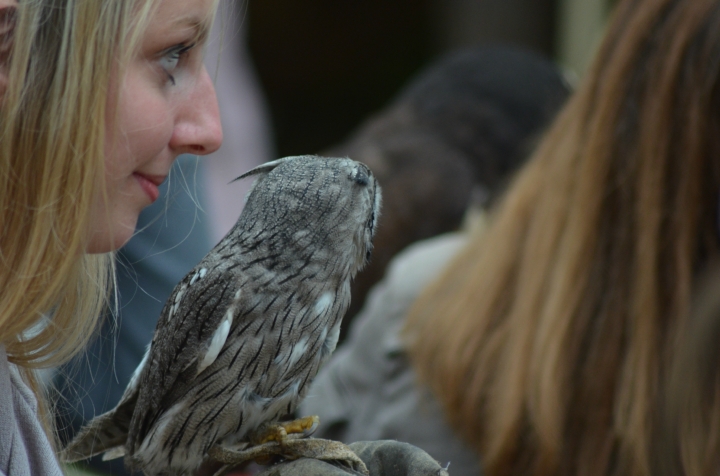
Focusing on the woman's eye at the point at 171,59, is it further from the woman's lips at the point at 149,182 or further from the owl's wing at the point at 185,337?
the owl's wing at the point at 185,337

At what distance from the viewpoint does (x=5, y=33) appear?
29.5 inches

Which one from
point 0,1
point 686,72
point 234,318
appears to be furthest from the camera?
point 686,72

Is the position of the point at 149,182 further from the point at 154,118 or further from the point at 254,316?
the point at 254,316

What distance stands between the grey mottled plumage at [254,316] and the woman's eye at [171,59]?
189mm

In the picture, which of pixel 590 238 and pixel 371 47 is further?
pixel 371 47

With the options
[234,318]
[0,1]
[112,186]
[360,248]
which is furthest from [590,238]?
[0,1]

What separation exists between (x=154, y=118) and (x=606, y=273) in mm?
1305

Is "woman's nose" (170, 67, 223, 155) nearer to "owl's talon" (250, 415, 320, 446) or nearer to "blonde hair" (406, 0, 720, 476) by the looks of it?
"owl's talon" (250, 415, 320, 446)

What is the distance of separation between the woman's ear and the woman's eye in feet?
0.50

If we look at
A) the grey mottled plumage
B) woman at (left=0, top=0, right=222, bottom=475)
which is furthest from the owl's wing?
woman at (left=0, top=0, right=222, bottom=475)

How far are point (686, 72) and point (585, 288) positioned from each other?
555 mm

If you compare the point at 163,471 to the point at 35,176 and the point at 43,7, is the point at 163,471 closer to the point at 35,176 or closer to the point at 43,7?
the point at 35,176

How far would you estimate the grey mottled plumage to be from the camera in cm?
91

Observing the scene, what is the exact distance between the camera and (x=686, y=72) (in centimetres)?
165
